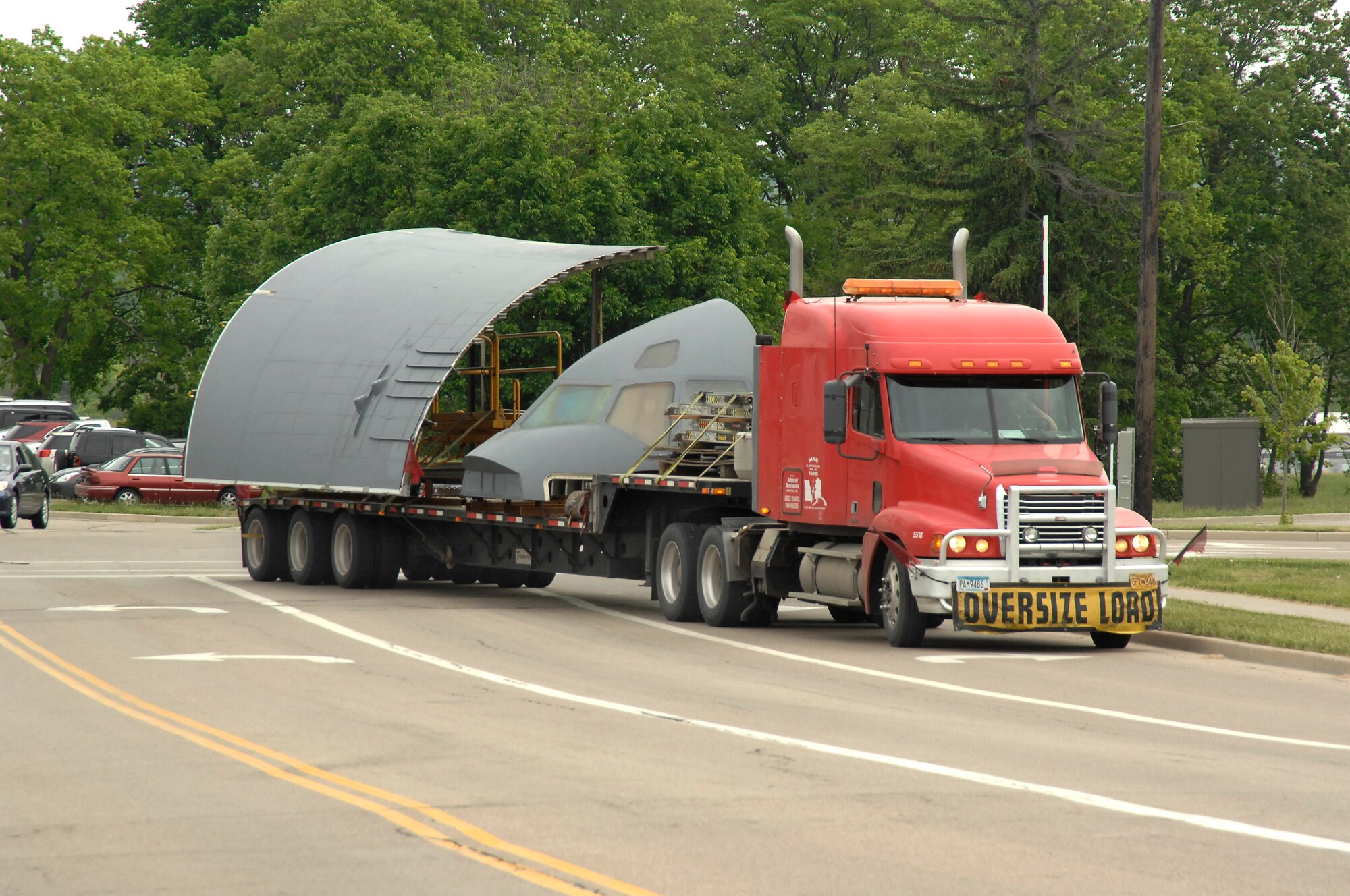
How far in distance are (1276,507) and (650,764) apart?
135 ft

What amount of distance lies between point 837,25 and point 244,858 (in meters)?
59.2

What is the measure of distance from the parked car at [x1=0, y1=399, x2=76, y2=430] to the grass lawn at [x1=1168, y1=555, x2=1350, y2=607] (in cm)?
4603

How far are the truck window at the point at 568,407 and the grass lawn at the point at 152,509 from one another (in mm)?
22763

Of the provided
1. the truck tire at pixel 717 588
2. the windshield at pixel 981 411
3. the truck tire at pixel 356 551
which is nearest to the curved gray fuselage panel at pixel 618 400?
the truck tire at pixel 717 588

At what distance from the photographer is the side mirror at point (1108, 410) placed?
56.2ft

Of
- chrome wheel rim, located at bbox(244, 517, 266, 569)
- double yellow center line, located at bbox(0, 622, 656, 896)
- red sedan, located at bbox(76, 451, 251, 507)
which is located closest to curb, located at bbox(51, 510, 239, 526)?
red sedan, located at bbox(76, 451, 251, 507)

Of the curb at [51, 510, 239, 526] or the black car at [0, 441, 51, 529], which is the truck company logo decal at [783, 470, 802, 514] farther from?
the curb at [51, 510, 239, 526]

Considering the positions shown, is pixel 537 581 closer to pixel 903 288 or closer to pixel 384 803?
pixel 903 288

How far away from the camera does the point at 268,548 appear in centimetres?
2509

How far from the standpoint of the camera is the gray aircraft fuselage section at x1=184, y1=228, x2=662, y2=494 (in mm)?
22422

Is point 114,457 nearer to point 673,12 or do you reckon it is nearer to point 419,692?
point 673,12

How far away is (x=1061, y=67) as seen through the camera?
4744 cm

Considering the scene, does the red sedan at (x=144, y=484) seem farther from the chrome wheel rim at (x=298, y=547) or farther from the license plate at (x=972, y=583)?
the license plate at (x=972, y=583)

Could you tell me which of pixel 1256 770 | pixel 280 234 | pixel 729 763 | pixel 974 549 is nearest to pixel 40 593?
pixel 974 549
